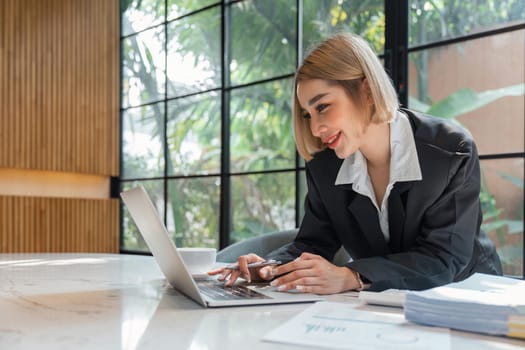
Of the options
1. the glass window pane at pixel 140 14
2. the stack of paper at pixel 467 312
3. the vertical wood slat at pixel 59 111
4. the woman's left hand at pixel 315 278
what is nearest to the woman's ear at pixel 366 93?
the woman's left hand at pixel 315 278

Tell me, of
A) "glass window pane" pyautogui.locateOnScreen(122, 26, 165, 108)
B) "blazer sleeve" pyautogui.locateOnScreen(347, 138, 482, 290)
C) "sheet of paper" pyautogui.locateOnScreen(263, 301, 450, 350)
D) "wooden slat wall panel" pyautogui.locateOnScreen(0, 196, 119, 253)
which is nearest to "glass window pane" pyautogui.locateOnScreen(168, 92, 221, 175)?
"glass window pane" pyautogui.locateOnScreen(122, 26, 165, 108)

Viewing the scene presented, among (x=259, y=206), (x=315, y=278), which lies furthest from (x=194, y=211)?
(x=315, y=278)

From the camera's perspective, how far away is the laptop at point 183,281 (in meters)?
1.06

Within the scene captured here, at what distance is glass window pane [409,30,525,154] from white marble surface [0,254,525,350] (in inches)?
112

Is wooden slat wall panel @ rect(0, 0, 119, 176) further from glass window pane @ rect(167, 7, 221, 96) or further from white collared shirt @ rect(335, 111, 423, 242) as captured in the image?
white collared shirt @ rect(335, 111, 423, 242)

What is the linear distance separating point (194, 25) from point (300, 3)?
4.64 ft

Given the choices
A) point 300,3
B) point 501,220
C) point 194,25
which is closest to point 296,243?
point 300,3

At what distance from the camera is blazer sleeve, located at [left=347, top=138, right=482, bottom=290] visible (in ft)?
4.61

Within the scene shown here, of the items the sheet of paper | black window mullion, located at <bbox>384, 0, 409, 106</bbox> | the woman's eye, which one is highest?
black window mullion, located at <bbox>384, 0, 409, 106</bbox>

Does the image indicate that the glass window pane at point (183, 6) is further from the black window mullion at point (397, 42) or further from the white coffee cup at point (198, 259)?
the white coffee cup at point (198, 259)

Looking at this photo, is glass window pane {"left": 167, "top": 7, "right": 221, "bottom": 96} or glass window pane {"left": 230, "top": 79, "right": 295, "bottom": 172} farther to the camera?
glass window pane {"left": 167, "top": 7, "right": 221, "bottom": 96}

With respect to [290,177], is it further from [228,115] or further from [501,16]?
[501,16]

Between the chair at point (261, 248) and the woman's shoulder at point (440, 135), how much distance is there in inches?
31.5

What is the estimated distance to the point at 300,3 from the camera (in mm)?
4711
